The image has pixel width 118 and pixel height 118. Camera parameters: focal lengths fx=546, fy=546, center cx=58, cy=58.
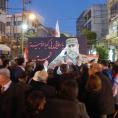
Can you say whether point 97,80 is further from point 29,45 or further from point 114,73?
point 29,45

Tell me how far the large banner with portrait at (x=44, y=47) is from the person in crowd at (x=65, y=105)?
1238cm

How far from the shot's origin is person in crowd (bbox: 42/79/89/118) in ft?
23.1

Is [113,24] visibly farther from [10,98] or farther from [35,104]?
[35,104]

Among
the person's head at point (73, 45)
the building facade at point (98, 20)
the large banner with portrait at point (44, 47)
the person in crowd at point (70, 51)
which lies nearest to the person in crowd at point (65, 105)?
the person in crowd at point (70, 51)

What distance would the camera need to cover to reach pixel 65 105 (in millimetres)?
7148

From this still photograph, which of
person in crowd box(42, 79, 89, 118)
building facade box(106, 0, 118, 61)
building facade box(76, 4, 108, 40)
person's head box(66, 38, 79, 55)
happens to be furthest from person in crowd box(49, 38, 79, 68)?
building facade box(76, 4, 108, 40)

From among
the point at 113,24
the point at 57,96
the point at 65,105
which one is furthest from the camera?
the point at 113,24

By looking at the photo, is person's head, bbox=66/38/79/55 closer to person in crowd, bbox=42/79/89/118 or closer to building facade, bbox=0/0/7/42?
person in crowd, bbox=42/79/89/118

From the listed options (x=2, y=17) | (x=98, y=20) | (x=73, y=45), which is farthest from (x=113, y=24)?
(x=73, y=45)

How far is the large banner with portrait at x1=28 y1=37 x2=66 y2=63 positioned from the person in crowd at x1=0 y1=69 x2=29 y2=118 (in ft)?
35.0

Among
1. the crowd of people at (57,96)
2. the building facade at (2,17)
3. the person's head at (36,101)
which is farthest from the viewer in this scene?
the building facade at (2,17)

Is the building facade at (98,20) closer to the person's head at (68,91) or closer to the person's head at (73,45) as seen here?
the person's head at (73,45)

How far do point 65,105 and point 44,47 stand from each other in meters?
12.9

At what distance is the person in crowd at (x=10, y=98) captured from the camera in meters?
8.64
